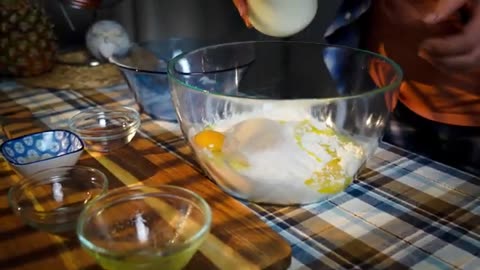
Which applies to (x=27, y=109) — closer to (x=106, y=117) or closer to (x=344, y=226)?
(x=106, y=117)

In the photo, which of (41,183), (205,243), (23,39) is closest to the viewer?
(205,243)

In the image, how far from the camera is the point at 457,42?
2.26 feet

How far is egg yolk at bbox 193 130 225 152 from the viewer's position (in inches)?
26.0

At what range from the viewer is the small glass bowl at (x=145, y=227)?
487mm

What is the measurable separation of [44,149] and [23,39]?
477 mm

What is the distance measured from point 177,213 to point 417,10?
42 cm

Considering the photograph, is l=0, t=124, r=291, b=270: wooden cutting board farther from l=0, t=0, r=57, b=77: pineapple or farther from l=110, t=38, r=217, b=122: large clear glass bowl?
l=0, t=0, r=57, b=77: pineapple

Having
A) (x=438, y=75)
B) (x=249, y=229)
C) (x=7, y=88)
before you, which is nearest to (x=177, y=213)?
(x=249, y=229)

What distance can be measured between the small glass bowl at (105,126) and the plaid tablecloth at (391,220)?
76mm

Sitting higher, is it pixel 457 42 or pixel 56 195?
pixel 457 42

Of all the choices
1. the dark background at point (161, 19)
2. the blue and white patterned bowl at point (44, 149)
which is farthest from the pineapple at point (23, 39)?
the blue and white patterned bowl at point (44, 149)

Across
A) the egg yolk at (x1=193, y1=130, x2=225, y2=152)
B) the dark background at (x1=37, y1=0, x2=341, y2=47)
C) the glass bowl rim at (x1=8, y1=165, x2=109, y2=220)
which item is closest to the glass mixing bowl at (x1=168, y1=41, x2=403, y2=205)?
the egg yolk at (x1=193, y1=130, x2=225, y2=152)

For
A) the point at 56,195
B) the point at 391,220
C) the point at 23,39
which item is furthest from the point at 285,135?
the point at 23,39

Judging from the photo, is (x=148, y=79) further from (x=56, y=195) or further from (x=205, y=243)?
(x=205, y=243)
